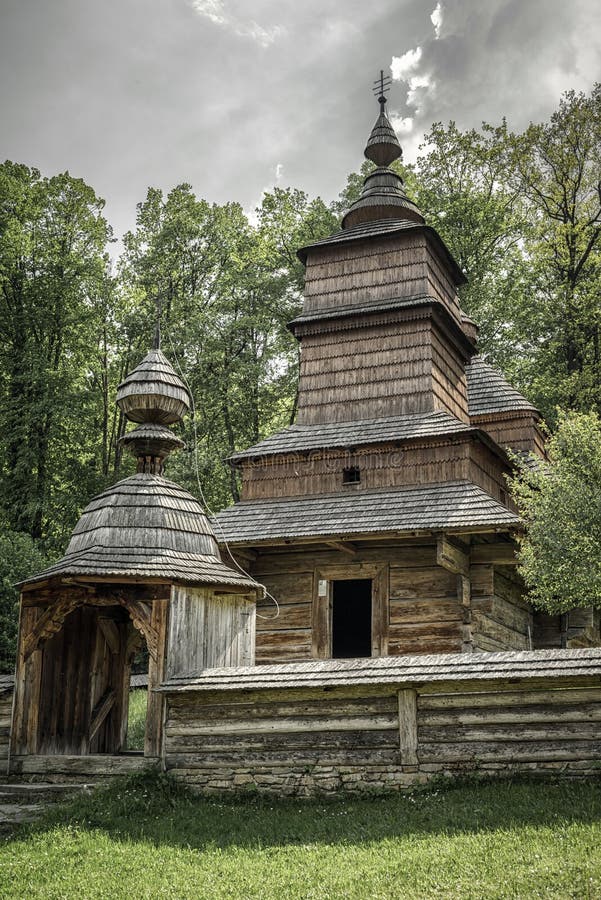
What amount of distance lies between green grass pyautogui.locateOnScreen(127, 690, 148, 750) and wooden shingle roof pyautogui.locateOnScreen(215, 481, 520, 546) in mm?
3617

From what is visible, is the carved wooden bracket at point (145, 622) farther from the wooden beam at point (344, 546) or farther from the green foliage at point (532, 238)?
the green foliage at point (532, 238)

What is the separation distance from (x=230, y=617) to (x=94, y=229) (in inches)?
881

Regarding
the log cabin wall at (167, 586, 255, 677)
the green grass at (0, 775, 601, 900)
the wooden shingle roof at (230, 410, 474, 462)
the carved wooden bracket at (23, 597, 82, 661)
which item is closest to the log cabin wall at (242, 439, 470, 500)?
the wooden shingle roof at (230, 410, 474, 462)

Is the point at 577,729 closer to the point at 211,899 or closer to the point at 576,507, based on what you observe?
the point at 211,899

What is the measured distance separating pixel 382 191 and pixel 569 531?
1129 centimetres

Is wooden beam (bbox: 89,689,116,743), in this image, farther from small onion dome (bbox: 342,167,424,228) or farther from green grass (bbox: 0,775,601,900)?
small onion dome (bbox: 342,167,424,228)

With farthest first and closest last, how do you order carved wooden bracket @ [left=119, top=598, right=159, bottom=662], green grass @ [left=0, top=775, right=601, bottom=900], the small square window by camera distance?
the small square window < carved wooden bracket @ [left=119, top=598, right=159, bottom=662] < green grass @ [left=0, top=775, right=601, bottom=900]

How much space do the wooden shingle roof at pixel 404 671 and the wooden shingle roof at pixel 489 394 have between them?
44.9 ft

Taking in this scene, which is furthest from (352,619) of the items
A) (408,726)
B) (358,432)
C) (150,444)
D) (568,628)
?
(408,726)

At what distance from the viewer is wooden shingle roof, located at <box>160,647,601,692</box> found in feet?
31.1

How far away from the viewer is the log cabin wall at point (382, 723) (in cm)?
942

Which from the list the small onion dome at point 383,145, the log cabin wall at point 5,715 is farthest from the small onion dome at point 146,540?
the small onion dome at point 383,145

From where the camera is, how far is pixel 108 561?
457 inches

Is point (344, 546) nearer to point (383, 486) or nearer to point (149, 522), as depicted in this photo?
point (383, 486)
